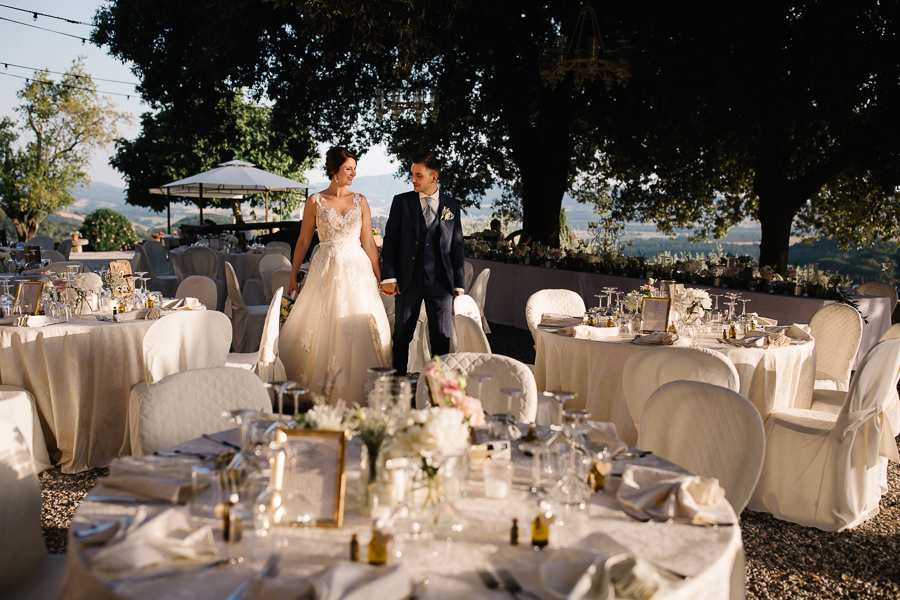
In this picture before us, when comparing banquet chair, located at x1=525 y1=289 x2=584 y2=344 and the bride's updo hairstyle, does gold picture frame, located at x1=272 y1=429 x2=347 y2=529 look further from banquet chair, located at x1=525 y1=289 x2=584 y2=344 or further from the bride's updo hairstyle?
banquet chair, located at x1=525 y1=289 x2=584 y2=344

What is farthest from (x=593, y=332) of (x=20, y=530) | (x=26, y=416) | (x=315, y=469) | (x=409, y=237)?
(x=26, y=416)

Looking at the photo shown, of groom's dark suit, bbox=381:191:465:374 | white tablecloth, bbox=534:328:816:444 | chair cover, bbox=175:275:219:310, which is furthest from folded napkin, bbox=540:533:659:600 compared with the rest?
chair cover, bbox=175:275:219:310

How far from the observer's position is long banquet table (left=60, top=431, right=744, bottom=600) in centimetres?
138

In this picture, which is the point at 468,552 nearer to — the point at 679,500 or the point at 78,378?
the point at 679,500

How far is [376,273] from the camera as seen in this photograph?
17.8ft

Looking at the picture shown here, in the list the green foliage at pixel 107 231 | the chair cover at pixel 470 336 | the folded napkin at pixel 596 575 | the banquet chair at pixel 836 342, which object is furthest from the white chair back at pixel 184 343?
the green foliage at pixel 107 231

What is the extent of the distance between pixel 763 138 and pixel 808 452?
6899 mm

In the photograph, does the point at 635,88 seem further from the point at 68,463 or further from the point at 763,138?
the point at 68,463

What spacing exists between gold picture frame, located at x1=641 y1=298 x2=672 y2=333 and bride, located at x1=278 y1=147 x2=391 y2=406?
1.96m

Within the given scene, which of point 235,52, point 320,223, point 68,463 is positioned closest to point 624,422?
point 320,223

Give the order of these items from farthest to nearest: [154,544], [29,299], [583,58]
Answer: [583,58], [29,299], [154,544]

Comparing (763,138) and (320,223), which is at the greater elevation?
(763,138)

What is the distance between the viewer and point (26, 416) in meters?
4.00

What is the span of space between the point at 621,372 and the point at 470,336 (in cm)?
105
